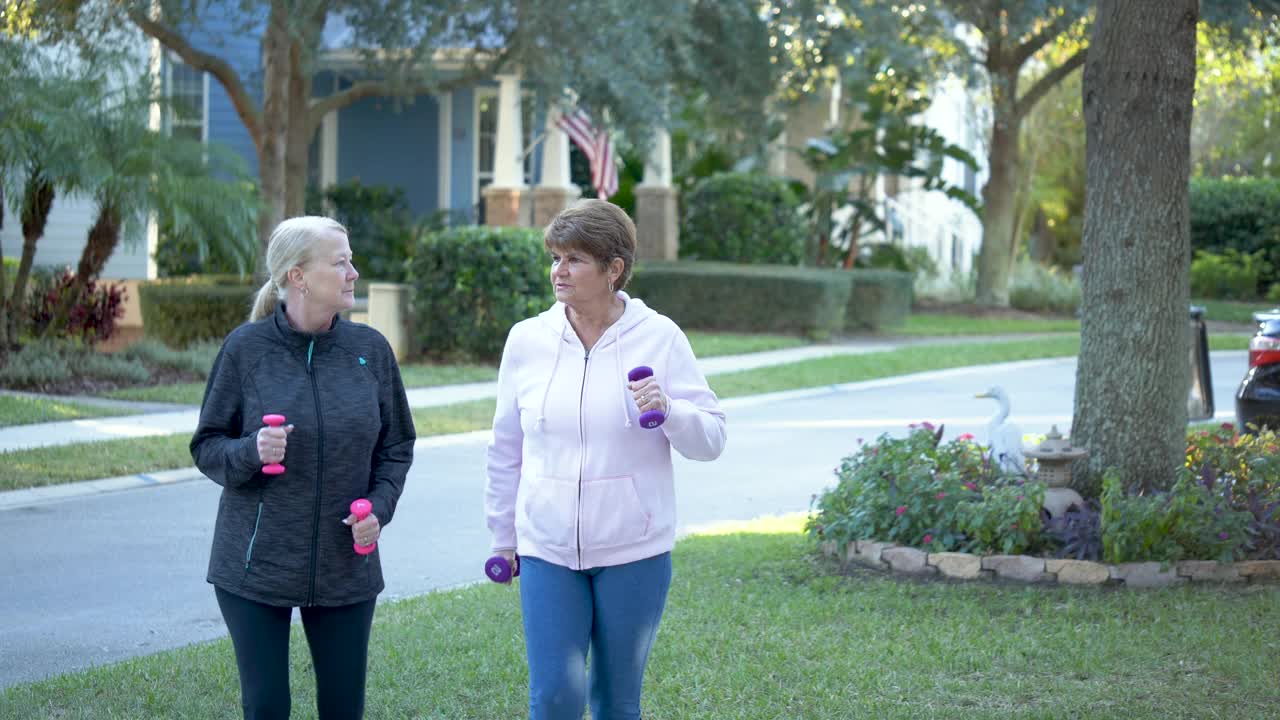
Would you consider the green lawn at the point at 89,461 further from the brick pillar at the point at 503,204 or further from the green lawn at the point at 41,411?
the brick pillar at the point at 503,204

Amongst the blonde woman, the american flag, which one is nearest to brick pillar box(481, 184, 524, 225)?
the american flag

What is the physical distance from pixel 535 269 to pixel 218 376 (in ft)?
48.5

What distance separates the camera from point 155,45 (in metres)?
23.6

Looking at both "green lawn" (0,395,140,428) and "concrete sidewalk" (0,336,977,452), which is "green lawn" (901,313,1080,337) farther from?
"green lawn" (0,395,140,428)

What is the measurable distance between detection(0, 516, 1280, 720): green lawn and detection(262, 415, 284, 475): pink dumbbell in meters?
1.73

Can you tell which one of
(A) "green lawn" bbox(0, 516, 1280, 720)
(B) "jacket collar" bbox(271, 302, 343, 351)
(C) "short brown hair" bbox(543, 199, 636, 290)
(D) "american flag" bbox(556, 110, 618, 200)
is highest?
(D) "american flag" bbox(556, 110, 618, 200)

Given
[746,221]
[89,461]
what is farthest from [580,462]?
[746,221]

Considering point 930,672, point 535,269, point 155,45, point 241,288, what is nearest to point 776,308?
point 535,269

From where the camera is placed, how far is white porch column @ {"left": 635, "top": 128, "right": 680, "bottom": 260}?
27141 millimetres

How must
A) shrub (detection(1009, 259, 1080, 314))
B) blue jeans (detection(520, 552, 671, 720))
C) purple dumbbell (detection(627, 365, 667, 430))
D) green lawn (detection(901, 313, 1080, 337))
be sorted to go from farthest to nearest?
shrub (detection(1009, 259, 1080, 314)) → green lawn (detection(901, 313, 1080, 337)) → blue jeans (detection(520, 552, 671, 720)) → purple dumbbell (detection(627, 365, 667, 430))

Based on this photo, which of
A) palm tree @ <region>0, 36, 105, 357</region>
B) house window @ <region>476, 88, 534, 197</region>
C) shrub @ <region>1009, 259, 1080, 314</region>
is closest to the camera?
palm tree @ <region>0, 36, 105, 357</region>

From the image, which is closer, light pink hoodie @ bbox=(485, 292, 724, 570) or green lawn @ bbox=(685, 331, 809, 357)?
light pink hoodie @ bbox=(485, 292, 724, 570)

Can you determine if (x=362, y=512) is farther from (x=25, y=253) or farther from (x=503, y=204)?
(x=503, y=204)

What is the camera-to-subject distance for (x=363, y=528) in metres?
4.08
